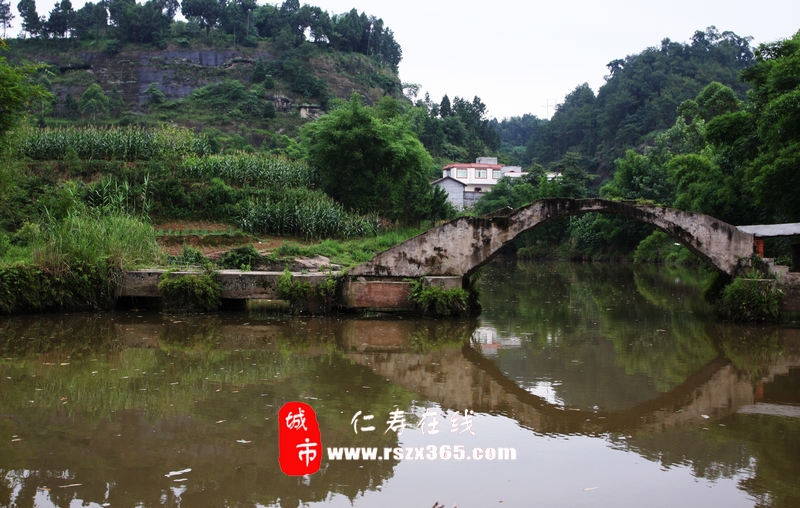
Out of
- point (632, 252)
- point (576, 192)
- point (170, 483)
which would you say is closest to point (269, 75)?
point (576, 192)

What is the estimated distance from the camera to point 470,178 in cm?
6788

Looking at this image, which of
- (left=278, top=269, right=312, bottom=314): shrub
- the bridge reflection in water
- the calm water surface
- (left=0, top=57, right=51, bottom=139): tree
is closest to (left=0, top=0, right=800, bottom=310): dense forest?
(left=0, top=57, right=51, bottom=139): tree

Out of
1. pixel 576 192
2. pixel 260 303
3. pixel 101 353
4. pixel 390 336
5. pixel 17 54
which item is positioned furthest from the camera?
pixel 17 54

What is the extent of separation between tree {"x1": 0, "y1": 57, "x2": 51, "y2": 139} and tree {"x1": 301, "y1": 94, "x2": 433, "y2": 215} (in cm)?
1454

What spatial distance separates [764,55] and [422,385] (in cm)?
1552

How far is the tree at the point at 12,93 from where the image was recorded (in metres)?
13.8

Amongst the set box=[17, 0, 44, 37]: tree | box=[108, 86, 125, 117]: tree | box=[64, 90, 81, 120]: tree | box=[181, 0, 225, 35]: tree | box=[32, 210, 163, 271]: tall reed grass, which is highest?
A: box=[181, 0, 225, 35]: tree

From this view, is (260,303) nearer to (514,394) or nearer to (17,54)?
(514,394)

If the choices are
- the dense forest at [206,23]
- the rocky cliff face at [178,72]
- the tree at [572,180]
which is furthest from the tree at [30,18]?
the tree at [572,180]

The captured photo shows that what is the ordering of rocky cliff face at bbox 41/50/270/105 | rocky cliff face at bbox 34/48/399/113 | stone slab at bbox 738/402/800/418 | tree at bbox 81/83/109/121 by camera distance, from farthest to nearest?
rocky cliff face at bbox 41/50/270/105
rocky cliff face at bbox 34/48/399/113
tree at bbox 81/83/109/121
stone slab at bbox 738/402/800/418

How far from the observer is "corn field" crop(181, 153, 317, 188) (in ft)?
83.3

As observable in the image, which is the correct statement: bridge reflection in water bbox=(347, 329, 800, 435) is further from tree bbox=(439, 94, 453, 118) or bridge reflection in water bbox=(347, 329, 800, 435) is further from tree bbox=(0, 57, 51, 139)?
tree bbox=(439, 94, 453, 118)

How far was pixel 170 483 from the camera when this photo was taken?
493 cm

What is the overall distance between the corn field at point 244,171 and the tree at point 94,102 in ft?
161
